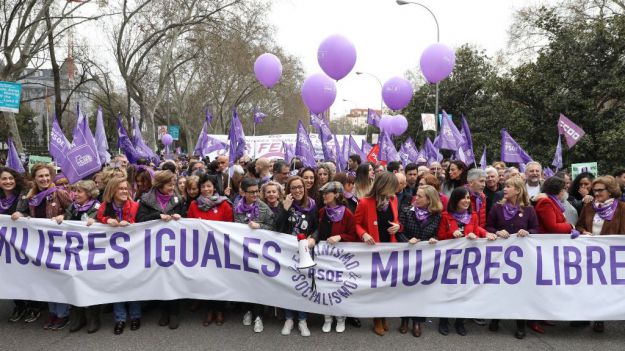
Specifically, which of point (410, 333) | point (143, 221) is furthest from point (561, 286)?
point (143, 221)

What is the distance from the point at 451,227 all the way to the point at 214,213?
236cm

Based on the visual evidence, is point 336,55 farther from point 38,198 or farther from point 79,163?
point 38,198

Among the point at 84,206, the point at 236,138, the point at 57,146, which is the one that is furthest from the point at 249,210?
the point at 57,146

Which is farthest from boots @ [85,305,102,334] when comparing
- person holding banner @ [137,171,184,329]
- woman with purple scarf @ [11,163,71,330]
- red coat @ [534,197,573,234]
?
red coat @ [534,197,573,234]

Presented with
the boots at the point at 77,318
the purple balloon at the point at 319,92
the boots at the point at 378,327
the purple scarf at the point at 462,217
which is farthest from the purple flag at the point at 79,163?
the purple balloon at the point at 319,92

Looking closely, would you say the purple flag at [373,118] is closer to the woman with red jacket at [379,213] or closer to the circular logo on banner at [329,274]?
the woman with red jacket at [379,213]

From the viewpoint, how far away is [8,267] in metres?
4.41

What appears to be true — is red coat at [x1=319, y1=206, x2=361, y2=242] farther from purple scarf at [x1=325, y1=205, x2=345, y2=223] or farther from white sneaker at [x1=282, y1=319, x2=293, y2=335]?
white sneaker at [x1=282, y1=319, x2=293, y2=335]

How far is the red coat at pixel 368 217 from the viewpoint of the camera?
166 inches

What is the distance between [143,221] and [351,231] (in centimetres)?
205

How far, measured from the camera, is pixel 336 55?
410 inches

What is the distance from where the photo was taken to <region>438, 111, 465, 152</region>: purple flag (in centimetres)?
821

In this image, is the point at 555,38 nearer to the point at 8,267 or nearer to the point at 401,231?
the point at 401,231

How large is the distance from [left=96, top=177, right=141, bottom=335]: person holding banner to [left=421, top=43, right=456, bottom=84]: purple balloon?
341 inches
